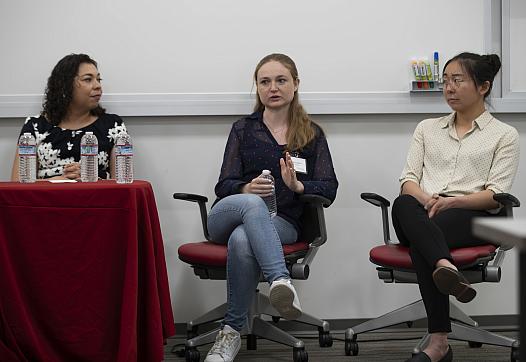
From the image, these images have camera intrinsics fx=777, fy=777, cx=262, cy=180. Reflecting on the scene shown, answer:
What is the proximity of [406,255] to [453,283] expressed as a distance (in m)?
0.38

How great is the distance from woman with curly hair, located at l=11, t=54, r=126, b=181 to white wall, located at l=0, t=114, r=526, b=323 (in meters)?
0.24

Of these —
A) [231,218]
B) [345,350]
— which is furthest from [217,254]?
[345,350]

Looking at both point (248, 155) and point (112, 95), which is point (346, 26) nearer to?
point (248, 155)

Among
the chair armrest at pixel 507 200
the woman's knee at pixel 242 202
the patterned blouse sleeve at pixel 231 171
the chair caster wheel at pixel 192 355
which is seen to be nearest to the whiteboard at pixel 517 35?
the chair armrest at pixel 507 200

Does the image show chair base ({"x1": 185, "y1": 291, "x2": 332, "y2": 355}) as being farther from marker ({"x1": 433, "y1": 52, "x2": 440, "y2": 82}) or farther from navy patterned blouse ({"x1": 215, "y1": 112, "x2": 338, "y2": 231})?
marker ({"x1": 433, "y1": 52, "x2": 440, "y2": 82})

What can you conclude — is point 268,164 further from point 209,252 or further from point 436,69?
point 436,69

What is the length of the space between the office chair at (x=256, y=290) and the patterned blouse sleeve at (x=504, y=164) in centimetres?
71

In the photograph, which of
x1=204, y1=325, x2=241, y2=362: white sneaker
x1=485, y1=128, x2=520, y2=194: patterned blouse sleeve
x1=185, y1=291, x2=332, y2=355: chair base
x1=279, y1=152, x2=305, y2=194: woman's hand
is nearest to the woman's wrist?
x1=279, y1=152, x2=305, y2=194: woman's hand

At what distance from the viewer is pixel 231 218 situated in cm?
320

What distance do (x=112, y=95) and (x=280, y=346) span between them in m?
1.46

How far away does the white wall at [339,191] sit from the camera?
388 cm

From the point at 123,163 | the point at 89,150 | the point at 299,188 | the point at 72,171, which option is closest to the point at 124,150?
the point at 123,163

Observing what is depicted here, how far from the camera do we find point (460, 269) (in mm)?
3080

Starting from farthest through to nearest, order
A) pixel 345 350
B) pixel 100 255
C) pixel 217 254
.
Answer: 1. pixel 345 350
2. pixel 217 254
3. pixel 100 255
